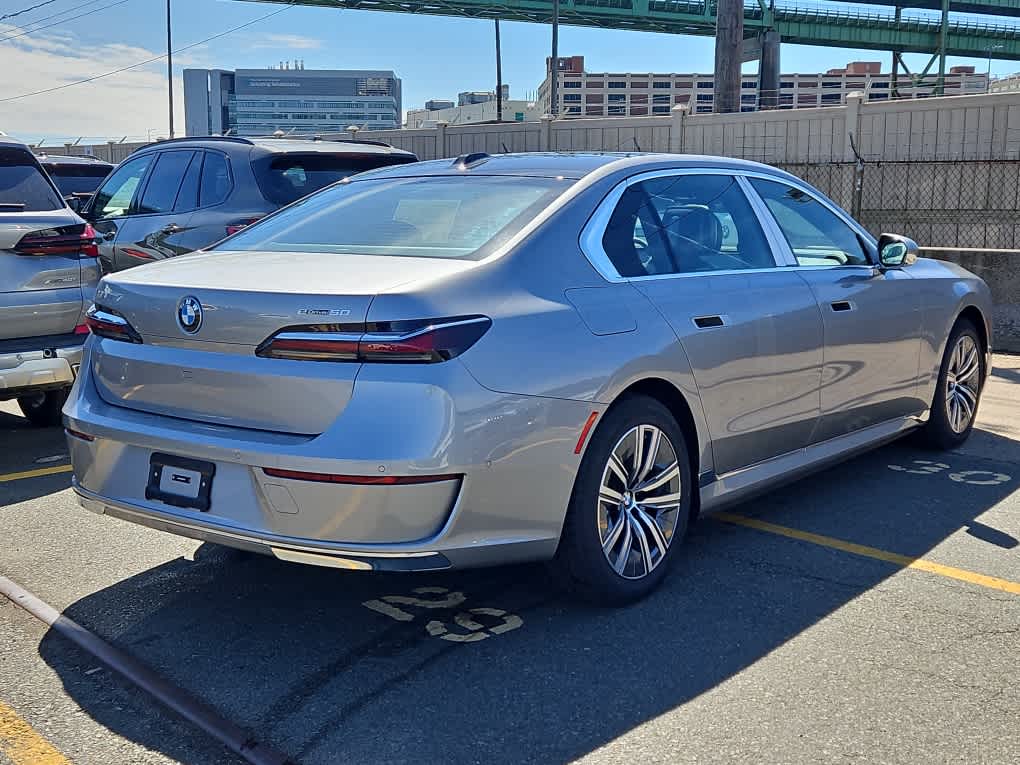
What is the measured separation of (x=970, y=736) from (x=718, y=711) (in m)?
0.68

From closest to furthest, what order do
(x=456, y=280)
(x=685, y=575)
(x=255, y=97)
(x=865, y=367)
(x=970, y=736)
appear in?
1. (x=970, y=736)
2. (x=456, y=280)
3. (x=685, y=575)
4. (x=865, y=367)
5. (x=255, y=97)

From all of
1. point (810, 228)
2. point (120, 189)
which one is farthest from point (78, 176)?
point (810, 228)

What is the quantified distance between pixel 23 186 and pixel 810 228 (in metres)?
4.58

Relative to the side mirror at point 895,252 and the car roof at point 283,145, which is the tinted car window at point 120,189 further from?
the side mirror at point 895,252

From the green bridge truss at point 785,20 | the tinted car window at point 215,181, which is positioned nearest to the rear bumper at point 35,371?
the tinted car window at point 215,181

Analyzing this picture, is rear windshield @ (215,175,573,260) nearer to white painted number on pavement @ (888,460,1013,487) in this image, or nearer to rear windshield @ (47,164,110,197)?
white painted number on pavement @ (888,460,1013,487)

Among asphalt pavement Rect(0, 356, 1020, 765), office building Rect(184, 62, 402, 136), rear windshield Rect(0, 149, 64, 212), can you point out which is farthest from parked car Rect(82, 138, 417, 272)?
office building Rect(184, 62, 402, 136)

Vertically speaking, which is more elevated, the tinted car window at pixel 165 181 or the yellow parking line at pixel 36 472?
the tinted car window at pixel 165 181

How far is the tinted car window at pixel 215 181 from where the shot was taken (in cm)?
821

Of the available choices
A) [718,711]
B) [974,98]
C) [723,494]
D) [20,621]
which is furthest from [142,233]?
[974,98]

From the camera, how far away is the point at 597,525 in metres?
3.72

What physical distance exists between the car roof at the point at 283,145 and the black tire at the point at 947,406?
4.54m

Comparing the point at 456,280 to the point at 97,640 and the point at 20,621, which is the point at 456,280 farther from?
the point at 20,621

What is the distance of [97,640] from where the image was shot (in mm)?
3633
